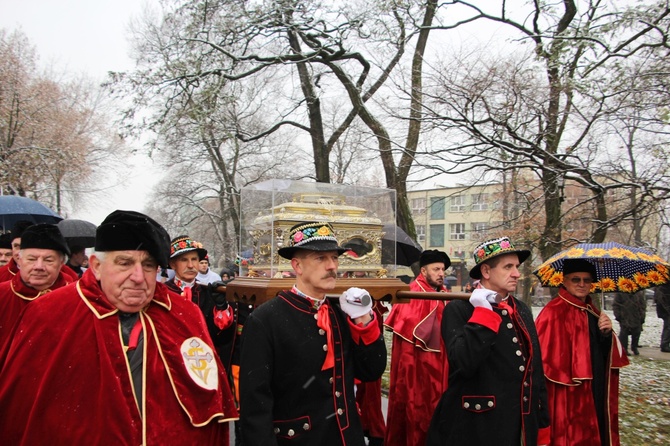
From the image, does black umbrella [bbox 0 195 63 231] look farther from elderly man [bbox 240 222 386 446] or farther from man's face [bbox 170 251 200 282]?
elderly man [bbox 240 222 386 446]

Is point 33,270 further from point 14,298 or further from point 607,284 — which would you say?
point 607,284

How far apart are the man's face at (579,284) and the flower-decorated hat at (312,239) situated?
9.80 feet

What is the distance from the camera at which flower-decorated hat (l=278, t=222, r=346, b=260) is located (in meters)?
3.29

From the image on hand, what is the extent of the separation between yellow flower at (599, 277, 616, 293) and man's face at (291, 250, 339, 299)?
3.49 m

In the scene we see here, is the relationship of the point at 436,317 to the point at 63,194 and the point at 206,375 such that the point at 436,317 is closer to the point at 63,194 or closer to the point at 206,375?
the point at 206,375

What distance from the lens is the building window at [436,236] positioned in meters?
51.3

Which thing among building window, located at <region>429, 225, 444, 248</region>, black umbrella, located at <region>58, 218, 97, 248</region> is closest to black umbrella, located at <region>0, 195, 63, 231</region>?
black umbrella, located at <region>58, 218, 97, 248</region>

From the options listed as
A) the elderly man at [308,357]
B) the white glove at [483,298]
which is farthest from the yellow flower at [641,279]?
the elderly man at [308,357]

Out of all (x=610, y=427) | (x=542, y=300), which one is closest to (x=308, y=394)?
(x=610, y=427)

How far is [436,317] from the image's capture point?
Answer: 6500mm

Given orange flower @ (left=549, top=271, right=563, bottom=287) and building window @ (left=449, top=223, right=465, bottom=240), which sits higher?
building window @ (left=449, top=223, right=465, bottom=240)

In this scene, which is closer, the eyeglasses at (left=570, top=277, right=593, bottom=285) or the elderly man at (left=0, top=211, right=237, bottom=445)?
the elderly man at (left=0, top=211, right=237, bottom=445)

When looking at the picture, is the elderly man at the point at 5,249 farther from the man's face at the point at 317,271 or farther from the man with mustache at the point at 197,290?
the man's face at the point at 317,271

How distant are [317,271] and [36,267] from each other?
2508 mm
